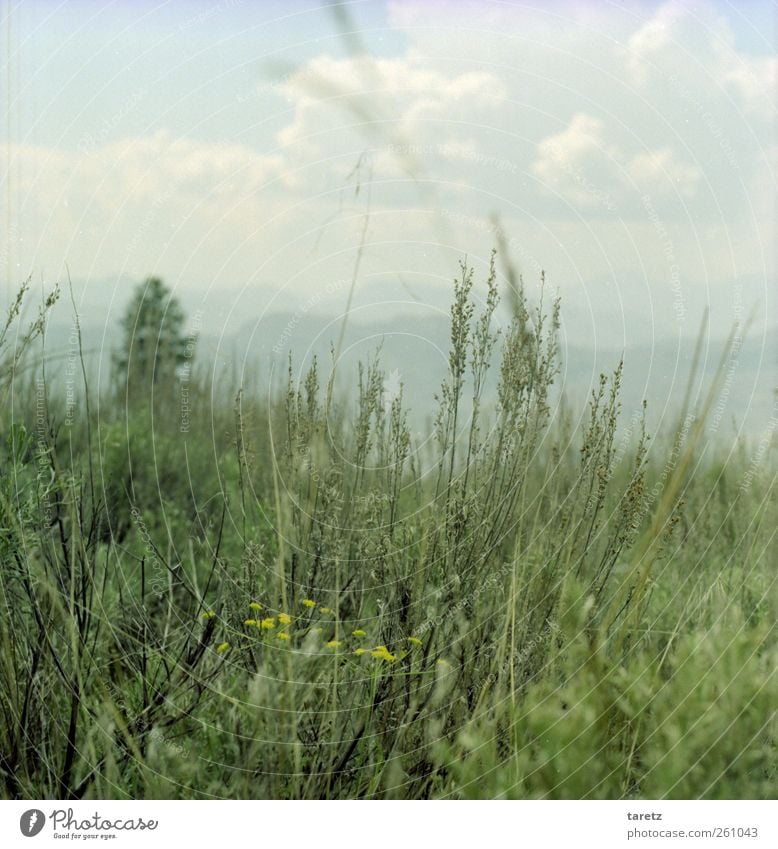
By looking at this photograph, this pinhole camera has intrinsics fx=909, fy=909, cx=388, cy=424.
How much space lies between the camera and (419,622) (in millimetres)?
2639

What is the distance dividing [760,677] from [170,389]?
3263 mm

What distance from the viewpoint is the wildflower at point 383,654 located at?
2.50m

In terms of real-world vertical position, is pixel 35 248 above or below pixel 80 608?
above

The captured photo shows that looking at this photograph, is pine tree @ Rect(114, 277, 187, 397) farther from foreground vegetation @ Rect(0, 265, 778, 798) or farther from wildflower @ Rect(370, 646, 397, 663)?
wildflower @ Rect(370, 646, 397, 663)

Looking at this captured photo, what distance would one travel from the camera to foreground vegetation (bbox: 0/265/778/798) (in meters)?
2.41

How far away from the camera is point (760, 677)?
2.54m

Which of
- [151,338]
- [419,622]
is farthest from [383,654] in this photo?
[151,338]

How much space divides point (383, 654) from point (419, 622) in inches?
7.1

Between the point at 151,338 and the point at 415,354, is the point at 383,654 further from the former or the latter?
the point at 151,338

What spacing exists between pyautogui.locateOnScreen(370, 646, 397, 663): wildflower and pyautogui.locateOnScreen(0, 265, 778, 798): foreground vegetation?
2 cm

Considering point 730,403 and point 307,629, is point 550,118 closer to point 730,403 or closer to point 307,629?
point 730,403

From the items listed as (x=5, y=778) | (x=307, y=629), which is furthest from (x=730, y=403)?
(x=5, y=778)

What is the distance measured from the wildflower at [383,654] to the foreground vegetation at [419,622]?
2cm

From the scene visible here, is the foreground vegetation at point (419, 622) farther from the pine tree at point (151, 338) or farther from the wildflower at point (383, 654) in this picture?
the pine tree at point (151, 338)
